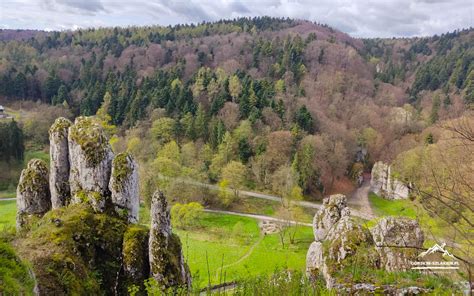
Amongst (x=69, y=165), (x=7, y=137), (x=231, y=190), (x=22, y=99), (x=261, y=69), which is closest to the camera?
(x=69, y=165)

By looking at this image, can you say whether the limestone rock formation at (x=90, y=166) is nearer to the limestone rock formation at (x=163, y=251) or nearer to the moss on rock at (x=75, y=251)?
the moss on rock at (x=75, y=251)

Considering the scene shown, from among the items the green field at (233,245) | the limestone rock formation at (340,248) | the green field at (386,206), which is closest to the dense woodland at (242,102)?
the green field at (233,245)

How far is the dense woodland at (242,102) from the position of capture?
5684 centimetres

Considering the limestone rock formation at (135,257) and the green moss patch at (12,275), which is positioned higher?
the green moss patch at (12,275)

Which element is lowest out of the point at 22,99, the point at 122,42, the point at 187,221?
the point at 187,221

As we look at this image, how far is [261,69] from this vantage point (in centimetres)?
10206

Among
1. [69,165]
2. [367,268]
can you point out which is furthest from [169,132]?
[367,268]

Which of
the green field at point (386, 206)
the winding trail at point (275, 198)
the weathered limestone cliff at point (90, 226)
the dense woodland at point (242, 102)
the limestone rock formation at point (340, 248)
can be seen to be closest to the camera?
the weathered limestone cliff at point (90, 226)

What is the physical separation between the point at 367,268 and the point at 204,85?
230 feet

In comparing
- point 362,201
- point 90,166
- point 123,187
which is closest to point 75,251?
point 123,187

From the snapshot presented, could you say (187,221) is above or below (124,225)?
below

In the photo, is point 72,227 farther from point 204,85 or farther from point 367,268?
point 204,85

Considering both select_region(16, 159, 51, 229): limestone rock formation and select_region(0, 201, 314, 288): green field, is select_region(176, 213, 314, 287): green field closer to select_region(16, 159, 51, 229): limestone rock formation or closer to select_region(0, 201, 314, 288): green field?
select_region(0, 201, 314, 288): green field

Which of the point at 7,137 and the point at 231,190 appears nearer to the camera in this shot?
the point at 231,190
